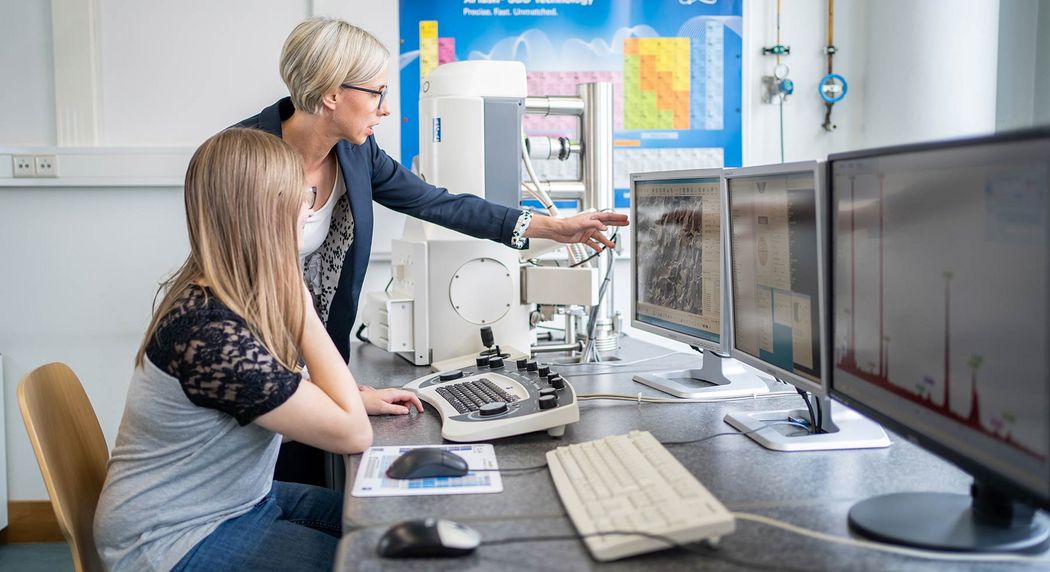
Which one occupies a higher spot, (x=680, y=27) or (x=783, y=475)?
(x=680, y=27)

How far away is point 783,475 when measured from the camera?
3.75ft

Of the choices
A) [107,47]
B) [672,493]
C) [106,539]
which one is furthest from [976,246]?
[107,47]

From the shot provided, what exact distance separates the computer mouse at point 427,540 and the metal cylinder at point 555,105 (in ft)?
4.69

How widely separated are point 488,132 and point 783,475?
1.17m

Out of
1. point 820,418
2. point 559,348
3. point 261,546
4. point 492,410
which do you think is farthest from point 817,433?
point 559,348

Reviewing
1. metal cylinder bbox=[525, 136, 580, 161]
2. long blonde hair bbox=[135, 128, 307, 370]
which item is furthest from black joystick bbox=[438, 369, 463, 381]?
metal cylinder bbox=[525, 136, 580, 161]

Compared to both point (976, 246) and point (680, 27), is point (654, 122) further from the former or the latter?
point (976, 246)

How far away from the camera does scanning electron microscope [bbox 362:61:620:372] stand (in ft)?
6.66

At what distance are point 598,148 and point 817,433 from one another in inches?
42.4

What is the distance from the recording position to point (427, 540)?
876mm

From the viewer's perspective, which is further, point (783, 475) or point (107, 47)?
point (107, 47)

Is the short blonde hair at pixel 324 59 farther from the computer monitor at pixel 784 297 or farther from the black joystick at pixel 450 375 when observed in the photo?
the computer monitor at pixel 784 297

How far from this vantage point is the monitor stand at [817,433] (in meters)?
1.25

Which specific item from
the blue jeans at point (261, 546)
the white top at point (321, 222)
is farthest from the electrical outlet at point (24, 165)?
the blue jeans at point (261, 546)
